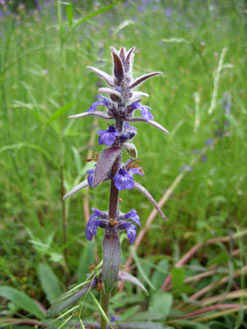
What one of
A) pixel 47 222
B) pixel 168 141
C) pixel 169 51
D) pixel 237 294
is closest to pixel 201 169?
pixel 168 141

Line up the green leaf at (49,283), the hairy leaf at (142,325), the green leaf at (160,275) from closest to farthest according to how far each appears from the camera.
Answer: the hairy leaf at (142,325)
the green leaf at (49,283)
the green leaf at (160,275)

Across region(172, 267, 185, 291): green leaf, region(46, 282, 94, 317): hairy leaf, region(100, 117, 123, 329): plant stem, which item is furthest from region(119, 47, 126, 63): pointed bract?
region(172, 267, 185, 291): green leaf

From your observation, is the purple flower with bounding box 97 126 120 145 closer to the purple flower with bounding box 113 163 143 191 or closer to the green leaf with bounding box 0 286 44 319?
Answer: the purple flower with bounding box 113 163 143 191

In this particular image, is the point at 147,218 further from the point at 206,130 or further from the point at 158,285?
the point at 206,130

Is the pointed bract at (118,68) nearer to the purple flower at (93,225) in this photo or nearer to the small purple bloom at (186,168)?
the purple flower at (93,225)

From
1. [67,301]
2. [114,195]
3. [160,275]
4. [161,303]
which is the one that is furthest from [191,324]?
[114,195]

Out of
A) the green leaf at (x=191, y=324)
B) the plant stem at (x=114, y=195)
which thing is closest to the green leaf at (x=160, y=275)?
the green leaf at (x=191, y=324)

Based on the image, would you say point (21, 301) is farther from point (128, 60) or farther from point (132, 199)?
point (128, 60)
